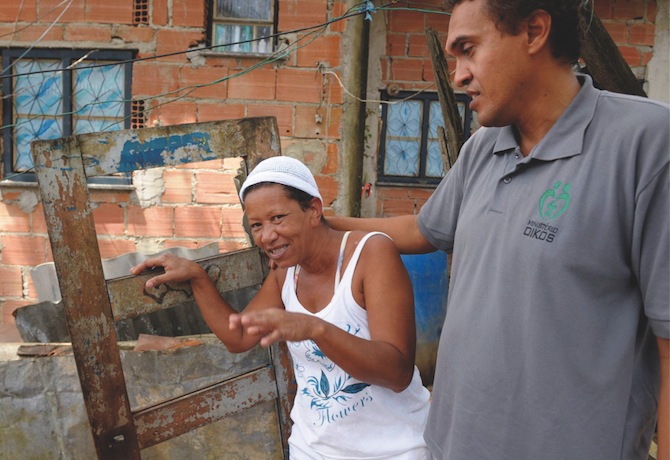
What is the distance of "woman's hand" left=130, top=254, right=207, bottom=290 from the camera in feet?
6.12

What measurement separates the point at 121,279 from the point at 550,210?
1313 mm

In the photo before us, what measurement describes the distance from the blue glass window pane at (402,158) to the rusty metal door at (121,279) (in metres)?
3.43

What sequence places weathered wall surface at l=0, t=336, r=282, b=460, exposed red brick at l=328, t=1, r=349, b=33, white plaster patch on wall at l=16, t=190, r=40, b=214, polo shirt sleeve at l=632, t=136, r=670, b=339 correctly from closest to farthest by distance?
polo shirt sleeve at l=632, t=136, r=670, b=339
weathered wall surface at l=0, t=336, r=282, b=460
exposed red brick at l=328, t=1, r=349, b=33
white plaster patch on wall at l=16, t=190, r=40, b=214

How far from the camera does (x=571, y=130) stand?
1279mm

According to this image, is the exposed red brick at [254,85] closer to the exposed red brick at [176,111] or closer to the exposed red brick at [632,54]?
the exposed red brick at [176,111]

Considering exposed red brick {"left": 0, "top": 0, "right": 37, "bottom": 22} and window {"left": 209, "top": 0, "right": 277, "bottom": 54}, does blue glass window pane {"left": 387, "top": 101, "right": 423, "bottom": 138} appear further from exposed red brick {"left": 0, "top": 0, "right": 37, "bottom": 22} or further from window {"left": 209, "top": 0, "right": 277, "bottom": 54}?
exposed red brick {"left": 0, "top": 0, "right": 37, "bottom": 22}

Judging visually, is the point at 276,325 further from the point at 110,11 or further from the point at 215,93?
the point at 110,11

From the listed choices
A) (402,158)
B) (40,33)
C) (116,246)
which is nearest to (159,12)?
(40,33)

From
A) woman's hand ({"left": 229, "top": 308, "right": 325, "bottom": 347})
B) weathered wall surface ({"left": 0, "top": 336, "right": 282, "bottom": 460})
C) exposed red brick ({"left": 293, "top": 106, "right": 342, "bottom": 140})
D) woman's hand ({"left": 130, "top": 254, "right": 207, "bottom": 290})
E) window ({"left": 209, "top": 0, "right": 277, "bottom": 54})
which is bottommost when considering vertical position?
weathered wall surface ({"left": 0, "top": 336, "right": 282, "bottom": 460})

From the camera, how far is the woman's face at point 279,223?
1771 mm

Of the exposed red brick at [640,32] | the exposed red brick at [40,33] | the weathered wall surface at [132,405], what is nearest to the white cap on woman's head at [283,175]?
the weathered wall surface at [132,405]

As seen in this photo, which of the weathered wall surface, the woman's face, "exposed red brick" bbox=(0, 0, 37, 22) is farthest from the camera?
"exposed red brick" bbox=(0, 0, 37, 22)

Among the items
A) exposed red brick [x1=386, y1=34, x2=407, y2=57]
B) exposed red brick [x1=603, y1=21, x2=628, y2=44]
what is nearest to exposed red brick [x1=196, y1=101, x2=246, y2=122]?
exposed red brick [x1=386, y1=34, x2=407, y2=57]

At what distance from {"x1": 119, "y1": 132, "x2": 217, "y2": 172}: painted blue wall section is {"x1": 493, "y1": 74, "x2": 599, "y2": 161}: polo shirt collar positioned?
3.71 ft
